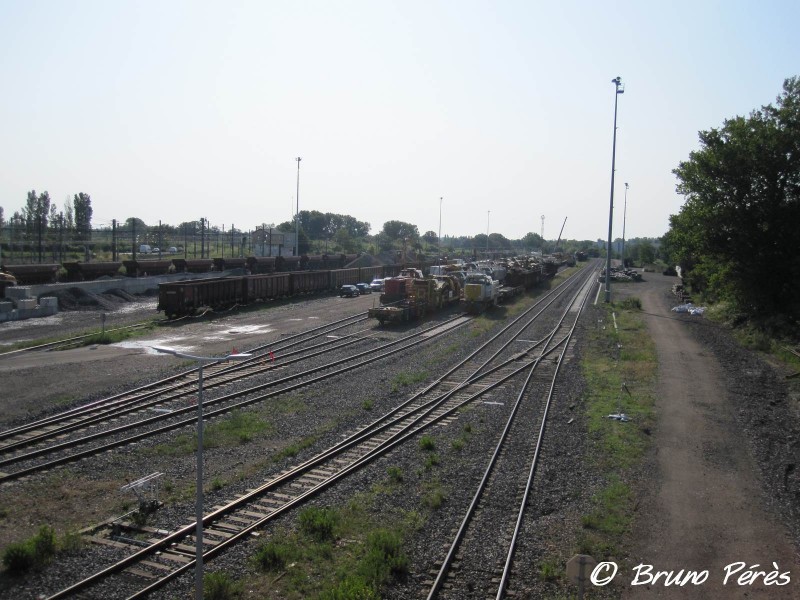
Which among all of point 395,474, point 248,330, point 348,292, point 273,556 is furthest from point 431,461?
point 348,292

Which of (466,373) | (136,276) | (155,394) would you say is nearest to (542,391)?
(466,373)

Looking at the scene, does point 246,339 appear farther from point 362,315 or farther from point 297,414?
point 297,414

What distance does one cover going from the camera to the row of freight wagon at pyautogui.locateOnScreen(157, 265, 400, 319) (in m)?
35.2

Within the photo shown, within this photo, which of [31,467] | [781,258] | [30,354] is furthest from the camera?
[781,258]

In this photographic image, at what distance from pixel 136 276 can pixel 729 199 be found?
139 feet

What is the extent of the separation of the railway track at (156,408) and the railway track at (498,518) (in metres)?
7.57

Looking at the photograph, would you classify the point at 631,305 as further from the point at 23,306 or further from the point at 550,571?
the point at 550,571

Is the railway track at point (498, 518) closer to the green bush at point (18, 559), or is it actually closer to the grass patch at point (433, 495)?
the grass patch at point (433, 495)

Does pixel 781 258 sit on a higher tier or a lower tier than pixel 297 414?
higher

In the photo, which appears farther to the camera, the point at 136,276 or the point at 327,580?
the point at 136,276

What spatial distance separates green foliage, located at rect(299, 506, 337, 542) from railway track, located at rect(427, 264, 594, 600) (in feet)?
6.36

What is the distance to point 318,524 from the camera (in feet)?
33.8

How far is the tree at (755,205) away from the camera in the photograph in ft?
108

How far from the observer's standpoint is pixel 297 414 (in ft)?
57.4
